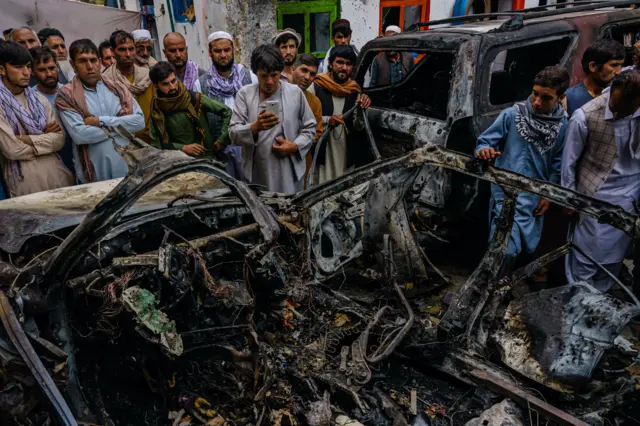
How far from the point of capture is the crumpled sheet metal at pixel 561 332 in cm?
241

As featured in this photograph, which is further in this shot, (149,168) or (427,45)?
(427,45)

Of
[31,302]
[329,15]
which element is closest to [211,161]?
[31,302]

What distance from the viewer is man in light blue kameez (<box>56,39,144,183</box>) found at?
4180 mm

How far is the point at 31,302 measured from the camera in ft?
6.87

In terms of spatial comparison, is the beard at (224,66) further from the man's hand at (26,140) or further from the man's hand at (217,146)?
the man's hand at (26,140)

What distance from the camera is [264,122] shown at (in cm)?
405

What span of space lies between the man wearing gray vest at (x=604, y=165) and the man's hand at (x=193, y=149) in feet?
9.71

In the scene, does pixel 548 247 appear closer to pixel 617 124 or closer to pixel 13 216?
pixel 617 124

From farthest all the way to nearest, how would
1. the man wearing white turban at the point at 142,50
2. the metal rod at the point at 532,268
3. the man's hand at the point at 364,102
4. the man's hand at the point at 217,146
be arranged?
the man wearing white turban at the point at 142,50 < the man's hand at the point at 364,102 < the man's hand at the point at 217,146 < the metal rod at the point at 532,268

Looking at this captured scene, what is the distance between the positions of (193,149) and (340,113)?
1.76 metres

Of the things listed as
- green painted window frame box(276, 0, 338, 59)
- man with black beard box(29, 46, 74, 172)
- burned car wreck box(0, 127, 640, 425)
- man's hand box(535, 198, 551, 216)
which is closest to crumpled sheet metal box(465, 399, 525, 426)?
burned car wreck box(0, 127, 640, 425)

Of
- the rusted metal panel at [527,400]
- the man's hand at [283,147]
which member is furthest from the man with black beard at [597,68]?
the rusted metal panel at [527,400]

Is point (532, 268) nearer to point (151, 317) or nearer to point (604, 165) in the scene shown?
point (604, 165)

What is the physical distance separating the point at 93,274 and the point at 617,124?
3.40 meters
